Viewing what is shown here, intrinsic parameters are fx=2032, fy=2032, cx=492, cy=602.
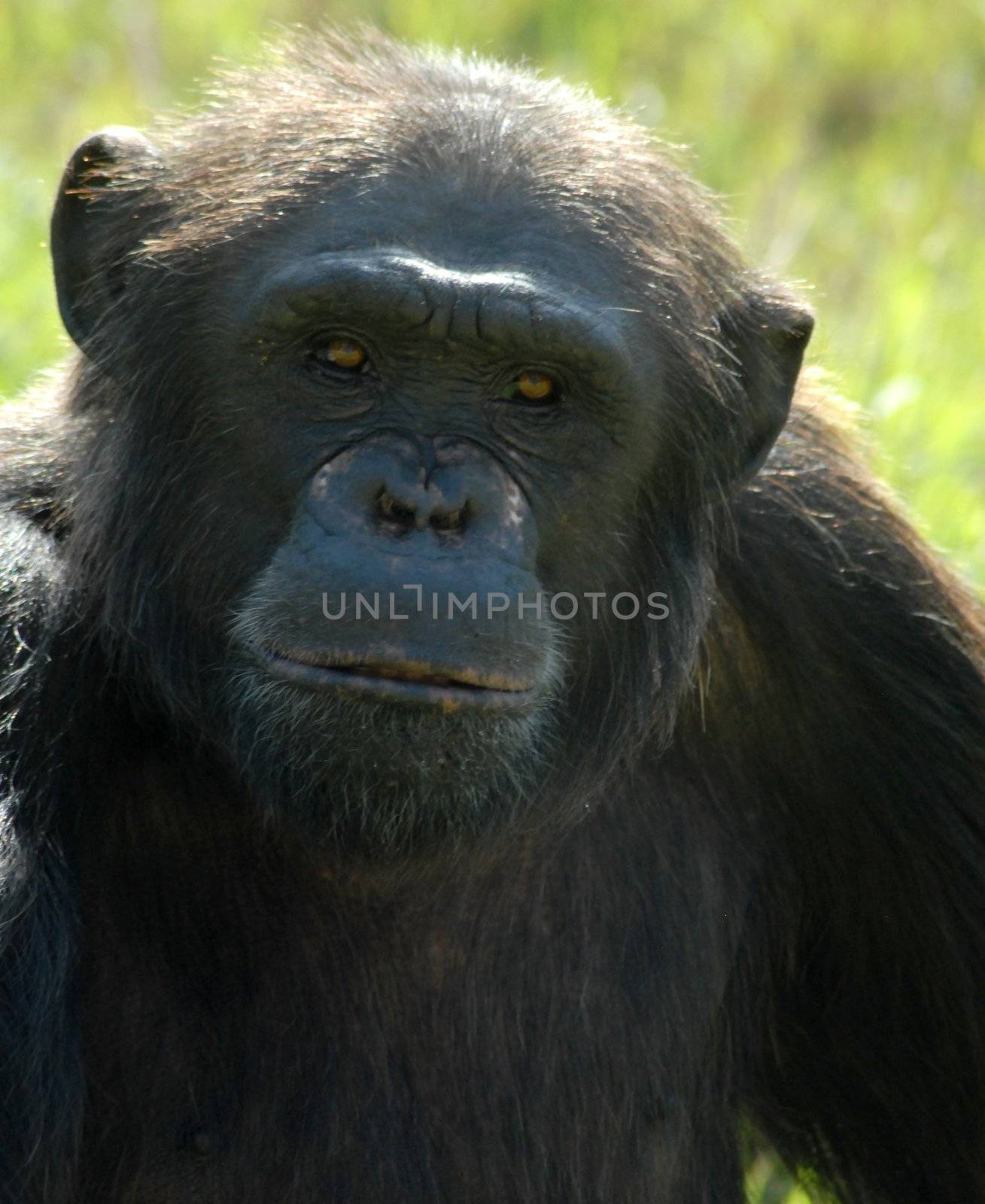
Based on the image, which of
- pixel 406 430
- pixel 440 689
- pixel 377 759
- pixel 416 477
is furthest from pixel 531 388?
pixel 377 759

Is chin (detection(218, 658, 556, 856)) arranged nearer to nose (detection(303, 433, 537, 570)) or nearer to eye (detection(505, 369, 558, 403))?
nose (detection(303, 433, 537, 570))

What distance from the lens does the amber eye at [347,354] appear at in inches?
181

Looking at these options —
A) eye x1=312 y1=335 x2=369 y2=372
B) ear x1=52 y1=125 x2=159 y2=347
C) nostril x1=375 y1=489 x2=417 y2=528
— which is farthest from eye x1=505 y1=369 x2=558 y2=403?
ear x1=52 y1=125 x2=159 y2=347

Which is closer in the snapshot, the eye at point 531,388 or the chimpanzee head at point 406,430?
the chimpanzee head at point 406,430

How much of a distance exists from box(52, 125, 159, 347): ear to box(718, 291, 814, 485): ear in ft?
5.01

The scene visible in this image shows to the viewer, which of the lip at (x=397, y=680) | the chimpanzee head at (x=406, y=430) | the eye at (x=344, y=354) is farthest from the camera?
the eye at (x=344, y=354)

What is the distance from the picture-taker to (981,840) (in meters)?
5.41

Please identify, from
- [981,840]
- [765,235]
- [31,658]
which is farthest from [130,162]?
[765,235]

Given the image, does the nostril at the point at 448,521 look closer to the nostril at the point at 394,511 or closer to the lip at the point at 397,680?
the nostril at the point at 394,511

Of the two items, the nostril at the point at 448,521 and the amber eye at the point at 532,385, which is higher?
the amber eye at the point at 532,385

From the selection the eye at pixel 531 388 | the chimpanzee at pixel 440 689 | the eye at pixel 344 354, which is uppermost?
the eye at pixel 531 388

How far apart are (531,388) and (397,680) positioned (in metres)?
0.84

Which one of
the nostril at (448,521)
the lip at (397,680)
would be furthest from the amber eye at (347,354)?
the lip at (397,680)

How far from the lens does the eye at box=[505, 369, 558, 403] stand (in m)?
4.69
